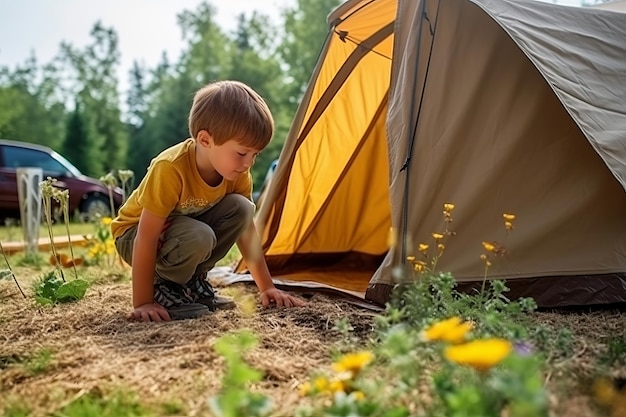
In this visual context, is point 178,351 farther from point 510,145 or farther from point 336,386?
point 510,145

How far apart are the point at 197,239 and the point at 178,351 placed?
0.66m

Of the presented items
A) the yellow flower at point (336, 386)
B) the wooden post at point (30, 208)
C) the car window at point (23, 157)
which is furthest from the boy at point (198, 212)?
the car window at point (23, 157)

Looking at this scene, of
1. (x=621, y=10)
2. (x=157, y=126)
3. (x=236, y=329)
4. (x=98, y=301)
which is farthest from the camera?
(x=157, y=126)

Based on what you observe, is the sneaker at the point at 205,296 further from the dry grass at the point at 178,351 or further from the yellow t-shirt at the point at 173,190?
the yellow t-shirt at the point at 173,190

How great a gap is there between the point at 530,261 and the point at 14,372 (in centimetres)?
190

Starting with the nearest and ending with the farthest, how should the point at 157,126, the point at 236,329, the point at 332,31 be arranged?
the point at 236,329 → the point at 332,31 → the point at 157,126

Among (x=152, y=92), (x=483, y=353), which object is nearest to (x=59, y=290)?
(x=483, y=353)

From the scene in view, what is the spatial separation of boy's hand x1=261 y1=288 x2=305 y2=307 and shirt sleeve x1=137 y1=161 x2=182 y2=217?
1.85 ft

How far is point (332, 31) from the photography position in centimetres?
354

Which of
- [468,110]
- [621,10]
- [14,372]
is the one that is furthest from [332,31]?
[14,372]

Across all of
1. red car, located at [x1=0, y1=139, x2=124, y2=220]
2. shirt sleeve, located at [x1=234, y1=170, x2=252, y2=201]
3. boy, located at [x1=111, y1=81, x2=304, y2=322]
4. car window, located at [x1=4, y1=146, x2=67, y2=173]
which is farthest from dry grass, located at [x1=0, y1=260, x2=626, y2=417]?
car window, located at [x1=4, y1=146, x2=67, y2=173]

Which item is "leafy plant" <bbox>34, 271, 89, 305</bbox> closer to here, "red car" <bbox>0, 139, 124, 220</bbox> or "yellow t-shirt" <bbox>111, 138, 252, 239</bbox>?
"yellow t-shirt" <bbox>111, 138, 252, 239</bbox>

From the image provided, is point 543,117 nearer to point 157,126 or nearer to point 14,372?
point 14,372

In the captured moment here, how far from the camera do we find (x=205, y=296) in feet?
9.18
